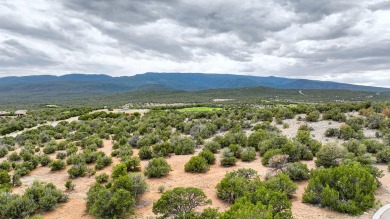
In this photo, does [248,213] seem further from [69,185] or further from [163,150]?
[163,150]

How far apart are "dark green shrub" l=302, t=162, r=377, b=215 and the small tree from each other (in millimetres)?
4311

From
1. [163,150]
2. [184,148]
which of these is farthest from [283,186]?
[163,150]

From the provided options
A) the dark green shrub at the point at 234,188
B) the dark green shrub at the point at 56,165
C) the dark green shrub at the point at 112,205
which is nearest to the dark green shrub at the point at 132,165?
the dark green shrub at the point at 56,165

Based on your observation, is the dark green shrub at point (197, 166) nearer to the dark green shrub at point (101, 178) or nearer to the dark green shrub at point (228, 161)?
the dark green shrub at point (228, 161)

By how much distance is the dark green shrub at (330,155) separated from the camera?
14.6 meters

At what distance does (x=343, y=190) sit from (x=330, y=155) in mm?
4708

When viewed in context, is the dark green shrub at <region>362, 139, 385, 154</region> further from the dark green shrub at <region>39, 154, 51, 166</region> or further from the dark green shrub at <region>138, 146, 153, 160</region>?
the dark green shrub at <region>39, 154, 51, 166</region>

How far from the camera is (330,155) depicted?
1462 centimetres

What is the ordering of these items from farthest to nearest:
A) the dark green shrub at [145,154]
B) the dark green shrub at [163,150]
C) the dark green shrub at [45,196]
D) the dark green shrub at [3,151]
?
the dark green shrub at [3,151]
the dark green shrub at [163,150]
the dark green shrub at [145,154]
the dark green shrub at [45,196]

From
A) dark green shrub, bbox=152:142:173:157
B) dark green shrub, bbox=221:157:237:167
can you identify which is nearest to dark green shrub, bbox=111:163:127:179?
dark green shrub, bbox=152:142:173:157

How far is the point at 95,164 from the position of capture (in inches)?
732

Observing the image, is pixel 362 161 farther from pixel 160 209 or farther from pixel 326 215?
pixel 160 209

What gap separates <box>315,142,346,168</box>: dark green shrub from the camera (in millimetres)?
14578

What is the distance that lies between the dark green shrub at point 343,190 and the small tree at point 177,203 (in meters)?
4.31
